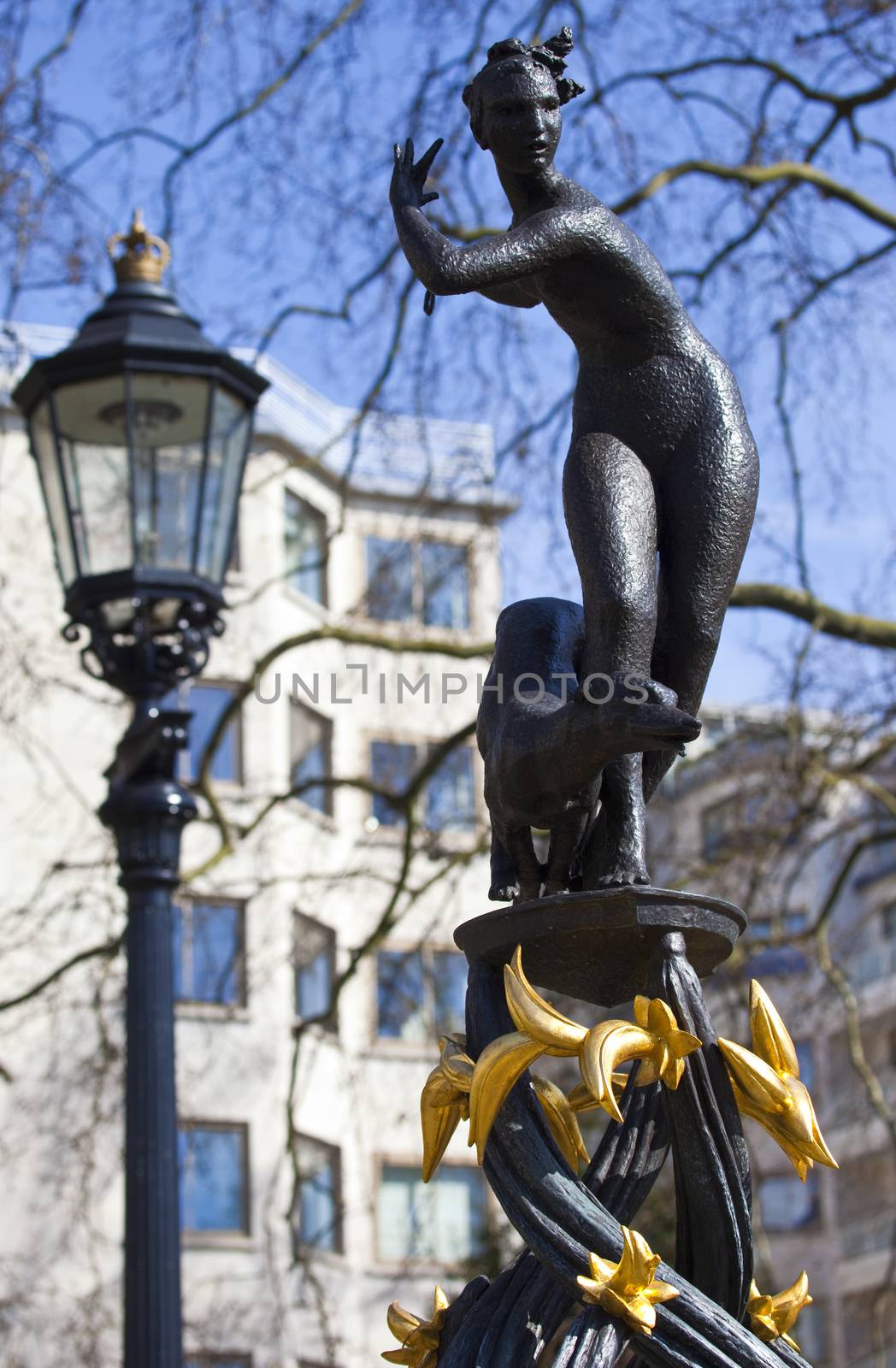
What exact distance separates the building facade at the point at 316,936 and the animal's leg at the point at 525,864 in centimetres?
103

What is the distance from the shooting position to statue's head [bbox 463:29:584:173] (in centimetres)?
289

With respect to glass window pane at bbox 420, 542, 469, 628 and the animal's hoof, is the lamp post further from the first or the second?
glass window pane at bbox 420, 542, 469, 628

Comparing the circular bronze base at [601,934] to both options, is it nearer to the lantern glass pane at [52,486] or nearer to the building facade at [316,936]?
the building facade at [316,936]

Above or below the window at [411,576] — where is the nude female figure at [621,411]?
below

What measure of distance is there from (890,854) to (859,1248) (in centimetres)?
969

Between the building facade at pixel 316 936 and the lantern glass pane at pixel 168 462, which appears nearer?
the lantern glass pane at pixel 168 462

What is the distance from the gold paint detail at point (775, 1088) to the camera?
253 centimetres

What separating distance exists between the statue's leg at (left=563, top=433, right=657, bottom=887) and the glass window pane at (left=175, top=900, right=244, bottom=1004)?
8930mm

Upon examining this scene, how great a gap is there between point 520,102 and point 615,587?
734 millimetres

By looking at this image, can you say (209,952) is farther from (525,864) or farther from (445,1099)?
(445,1099)

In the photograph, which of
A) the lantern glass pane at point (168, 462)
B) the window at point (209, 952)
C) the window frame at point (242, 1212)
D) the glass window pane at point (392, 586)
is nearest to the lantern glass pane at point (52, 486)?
the lantern glass pane at point (168, 462)

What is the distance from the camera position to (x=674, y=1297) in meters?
2.46

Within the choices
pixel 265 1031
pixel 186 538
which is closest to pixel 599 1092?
pixel 186 538

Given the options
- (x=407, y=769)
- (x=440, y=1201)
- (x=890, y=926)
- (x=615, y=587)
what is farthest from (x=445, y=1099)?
(x=890, y=926)
